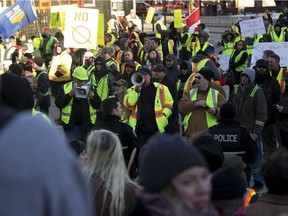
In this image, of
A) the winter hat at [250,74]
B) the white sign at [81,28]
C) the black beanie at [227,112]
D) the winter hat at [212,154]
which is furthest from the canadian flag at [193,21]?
the winter hat at [212,154]

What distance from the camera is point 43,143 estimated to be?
4.91 ft

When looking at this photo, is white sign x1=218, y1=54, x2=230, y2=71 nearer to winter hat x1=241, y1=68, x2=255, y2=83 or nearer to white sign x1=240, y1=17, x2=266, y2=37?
white sign x1=240, y1=17, x2=266, y2=37

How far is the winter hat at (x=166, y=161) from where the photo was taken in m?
2.05

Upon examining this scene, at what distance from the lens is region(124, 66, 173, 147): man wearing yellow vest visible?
9.30 metres

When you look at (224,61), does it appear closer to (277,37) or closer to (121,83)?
(277,37)

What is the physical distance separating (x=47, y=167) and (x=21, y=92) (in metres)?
0.78

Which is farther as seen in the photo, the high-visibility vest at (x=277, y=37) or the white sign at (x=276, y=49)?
the high-visibility vest at (x=277, y=37)

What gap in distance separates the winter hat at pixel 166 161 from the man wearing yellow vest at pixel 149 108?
7.14m

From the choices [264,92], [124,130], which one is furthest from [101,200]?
[264,92]

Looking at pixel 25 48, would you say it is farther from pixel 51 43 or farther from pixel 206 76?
pixel 206 76

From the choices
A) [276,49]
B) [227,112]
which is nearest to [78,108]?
[227,112]

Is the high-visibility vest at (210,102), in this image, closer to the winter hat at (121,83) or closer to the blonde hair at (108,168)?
the winter hat at (121,83)

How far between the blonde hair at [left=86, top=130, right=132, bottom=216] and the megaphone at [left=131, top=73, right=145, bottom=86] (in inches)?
200

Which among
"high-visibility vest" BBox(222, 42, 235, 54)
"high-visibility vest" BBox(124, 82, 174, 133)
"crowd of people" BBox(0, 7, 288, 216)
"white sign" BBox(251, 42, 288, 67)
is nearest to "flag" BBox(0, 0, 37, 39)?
"crowd of people" BBox(0, 7, 288, 216)
